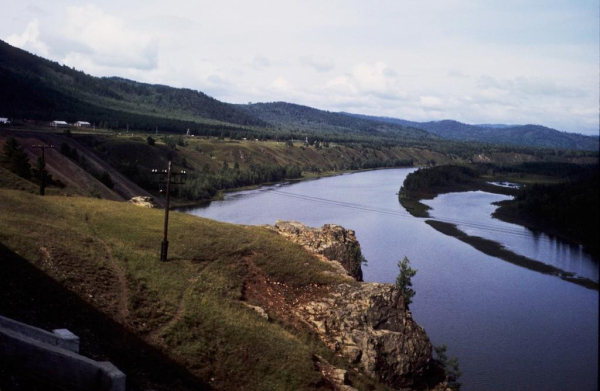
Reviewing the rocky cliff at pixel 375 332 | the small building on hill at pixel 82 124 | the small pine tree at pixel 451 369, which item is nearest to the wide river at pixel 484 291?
the small pine tree at pixel 451 369

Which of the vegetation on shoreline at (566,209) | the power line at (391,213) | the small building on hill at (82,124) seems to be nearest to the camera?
the vegetation on shoreline at (566,209)

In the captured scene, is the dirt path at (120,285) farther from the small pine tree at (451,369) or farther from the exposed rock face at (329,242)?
the small pine tree at (451,369)

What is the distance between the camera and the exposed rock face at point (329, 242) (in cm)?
4830

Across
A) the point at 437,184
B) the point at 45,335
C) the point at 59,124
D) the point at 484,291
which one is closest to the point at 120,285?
the point at 45,335

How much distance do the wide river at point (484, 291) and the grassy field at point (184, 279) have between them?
1634 centimetres

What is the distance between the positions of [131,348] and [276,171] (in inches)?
6211

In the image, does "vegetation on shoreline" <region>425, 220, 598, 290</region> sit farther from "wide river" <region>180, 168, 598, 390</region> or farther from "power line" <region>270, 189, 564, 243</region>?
"power line" <region>270, 189, 564, 243</region>

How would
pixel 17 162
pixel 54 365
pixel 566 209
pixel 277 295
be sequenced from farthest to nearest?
1. pixel 17 162
2. pixel 277 295
3. pixel 566 209
4. pixel 54 365

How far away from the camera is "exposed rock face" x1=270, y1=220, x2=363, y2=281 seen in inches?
1902

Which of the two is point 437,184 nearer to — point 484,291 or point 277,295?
point 484,291

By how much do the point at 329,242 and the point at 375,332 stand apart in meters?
13.4

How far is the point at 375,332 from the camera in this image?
122 feet

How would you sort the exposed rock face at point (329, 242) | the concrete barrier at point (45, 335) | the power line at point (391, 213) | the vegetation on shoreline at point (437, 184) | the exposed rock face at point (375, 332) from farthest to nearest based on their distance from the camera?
the vegetation on shoreline at point (437, 184)
the power line at point (391, 213)
the exposed rock face at point (329, 242)
the exposed rock face at point (375, 332)
the concrete barrier at point (45, 335)

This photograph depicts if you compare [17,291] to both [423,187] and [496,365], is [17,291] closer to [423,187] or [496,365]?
[496,365]
